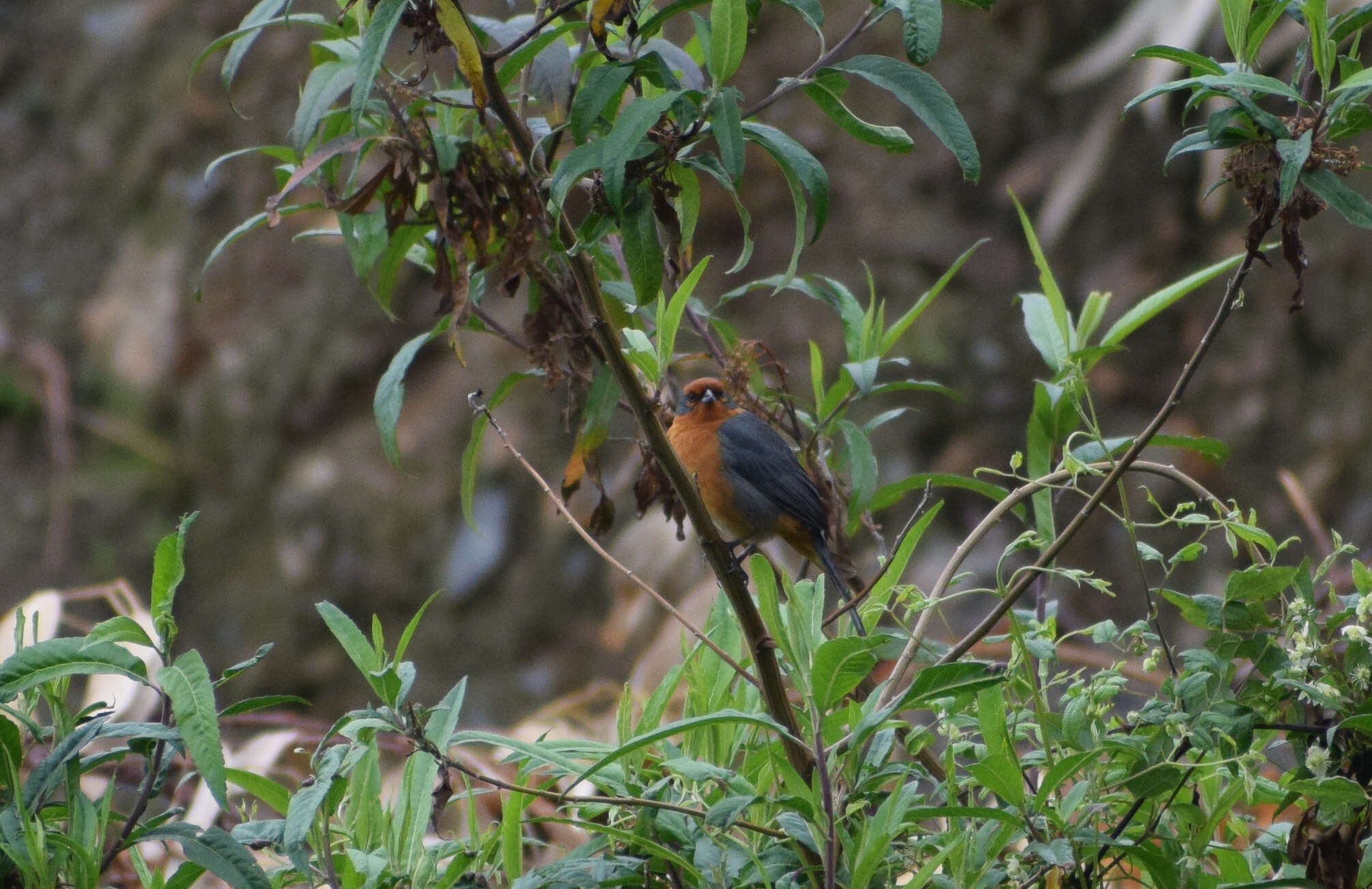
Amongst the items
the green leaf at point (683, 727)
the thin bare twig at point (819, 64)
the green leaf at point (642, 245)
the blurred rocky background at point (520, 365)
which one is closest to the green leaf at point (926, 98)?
the thin bare twig at point (819, 64)

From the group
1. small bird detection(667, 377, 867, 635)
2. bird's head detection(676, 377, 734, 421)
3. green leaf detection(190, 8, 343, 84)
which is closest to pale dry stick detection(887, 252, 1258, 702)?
green leaf detection(190, 8, 343, 84)

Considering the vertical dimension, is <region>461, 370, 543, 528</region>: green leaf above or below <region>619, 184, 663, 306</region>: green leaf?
below

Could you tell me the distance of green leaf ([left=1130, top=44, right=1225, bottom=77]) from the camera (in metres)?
1.61

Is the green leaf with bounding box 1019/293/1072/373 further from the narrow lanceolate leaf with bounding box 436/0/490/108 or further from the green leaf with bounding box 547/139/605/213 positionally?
the narrow lanceolate leaf with bounding box 436/0/490/108

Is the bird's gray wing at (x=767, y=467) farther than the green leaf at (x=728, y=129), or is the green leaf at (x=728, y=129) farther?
the bird's gray wing at (x=767, y=467)

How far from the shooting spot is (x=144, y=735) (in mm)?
1566

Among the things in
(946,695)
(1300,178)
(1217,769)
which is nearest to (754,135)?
(1300,178)

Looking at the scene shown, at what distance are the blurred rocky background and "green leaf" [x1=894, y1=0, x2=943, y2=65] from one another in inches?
160

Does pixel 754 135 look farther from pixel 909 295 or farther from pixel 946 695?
pixel 909 295

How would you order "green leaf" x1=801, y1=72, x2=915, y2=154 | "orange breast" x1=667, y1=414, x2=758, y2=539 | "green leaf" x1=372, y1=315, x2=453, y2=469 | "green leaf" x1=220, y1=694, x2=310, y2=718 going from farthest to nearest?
"orange breast" x1=667, y1=414, x2=758, y2=539, "green leaf" x1=372, y1=315, x2=453, y2=469, "green leaf" x1=801, y1=72, x2=915, y2=154, "green leaf" x1=220, y1=694, x2=310, y2=718

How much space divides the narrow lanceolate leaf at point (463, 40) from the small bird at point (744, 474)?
7.60 ft

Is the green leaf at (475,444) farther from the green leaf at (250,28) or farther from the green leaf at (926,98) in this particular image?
the green leaf at (926,98)

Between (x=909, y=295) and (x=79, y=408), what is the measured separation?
5.49 metres

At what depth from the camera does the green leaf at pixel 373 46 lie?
1645mm
